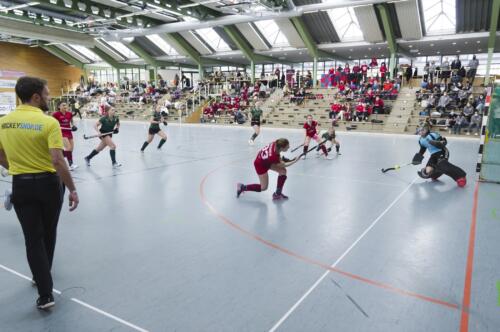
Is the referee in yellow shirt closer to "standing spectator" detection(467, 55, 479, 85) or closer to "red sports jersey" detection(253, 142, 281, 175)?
"red sports jersey" detection(253, 142, 281, 175)

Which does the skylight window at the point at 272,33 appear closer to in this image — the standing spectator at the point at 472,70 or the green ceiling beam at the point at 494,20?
the standing spectator at the point at 472,70

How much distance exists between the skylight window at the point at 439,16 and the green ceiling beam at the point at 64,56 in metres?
38.9

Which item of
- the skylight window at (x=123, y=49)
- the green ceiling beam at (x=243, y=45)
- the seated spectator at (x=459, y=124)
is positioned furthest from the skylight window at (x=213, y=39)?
the seated spectator at (x=459, y=124)

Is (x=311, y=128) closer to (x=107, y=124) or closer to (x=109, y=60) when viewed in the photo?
(x=107, y=124)

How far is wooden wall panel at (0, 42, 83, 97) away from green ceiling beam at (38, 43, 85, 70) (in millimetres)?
938

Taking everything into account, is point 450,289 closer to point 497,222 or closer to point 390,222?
point 390,222

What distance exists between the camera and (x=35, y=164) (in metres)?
2.61

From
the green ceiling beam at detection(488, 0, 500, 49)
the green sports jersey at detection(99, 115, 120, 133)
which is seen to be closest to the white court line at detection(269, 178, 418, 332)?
the green sports jersey at detection(99, 115, 120, 133)

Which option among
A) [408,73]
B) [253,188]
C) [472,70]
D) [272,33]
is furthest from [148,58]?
[253,188]

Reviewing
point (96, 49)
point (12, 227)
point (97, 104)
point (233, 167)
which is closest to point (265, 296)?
point (12, 227)

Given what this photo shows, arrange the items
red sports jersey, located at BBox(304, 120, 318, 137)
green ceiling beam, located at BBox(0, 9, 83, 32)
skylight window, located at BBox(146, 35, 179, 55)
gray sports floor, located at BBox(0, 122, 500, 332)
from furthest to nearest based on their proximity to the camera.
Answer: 1. skylight window, located at BBox(146, 35, 179, 55)
2. green ceiling beam, located at BBox(0, 9, 83, 32)
3. red sports jersey, located at BBox(304, 120, 318, 137)
4. gray sports floor, located at BBox(0, 122, 500, 332)

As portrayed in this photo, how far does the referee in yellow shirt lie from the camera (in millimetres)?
2557

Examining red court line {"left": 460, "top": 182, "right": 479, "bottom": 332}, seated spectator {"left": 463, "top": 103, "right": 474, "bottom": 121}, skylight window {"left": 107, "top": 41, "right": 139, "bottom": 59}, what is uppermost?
skylight window {"left": 107, "top": 41, "right": 139, "bottom": 59}

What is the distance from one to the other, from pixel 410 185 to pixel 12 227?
23.3ft
